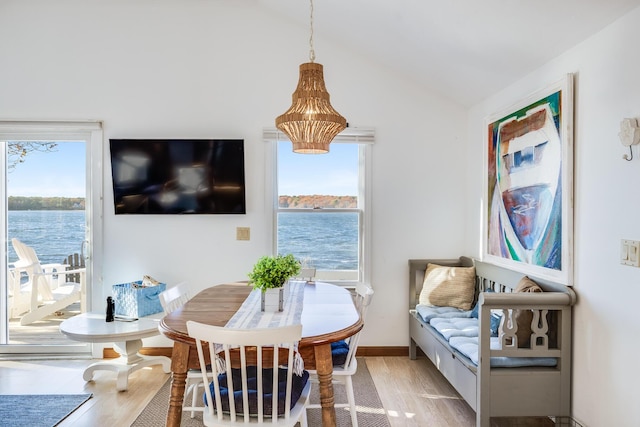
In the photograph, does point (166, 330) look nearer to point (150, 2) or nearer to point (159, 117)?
point (159, 117)

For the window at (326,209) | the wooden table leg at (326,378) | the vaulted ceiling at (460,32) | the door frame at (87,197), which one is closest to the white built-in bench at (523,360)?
the wooden table leg at (326,378)

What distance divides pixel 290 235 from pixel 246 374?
2.08 metres

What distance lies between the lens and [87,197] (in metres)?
3.77

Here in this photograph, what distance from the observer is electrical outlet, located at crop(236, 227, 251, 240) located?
373 centimetres

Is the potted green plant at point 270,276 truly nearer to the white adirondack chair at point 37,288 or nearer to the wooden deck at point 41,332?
the white adirondack chair at point 37,288

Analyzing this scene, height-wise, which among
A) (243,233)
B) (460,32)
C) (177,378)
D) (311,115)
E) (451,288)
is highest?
(460,32)

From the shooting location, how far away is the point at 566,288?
2.29 metres

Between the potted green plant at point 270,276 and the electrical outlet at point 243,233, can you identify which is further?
the electrical outlet at point 243,233

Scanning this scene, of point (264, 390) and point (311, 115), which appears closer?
point (264, 390)

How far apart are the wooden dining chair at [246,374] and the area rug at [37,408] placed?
1.48 metres

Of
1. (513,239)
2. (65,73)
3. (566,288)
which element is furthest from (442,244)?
(65,73)

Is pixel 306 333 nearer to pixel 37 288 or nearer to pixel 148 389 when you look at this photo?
pixel 148 389

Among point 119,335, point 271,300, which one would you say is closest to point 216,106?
point 119,335

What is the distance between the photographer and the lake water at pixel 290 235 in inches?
148
